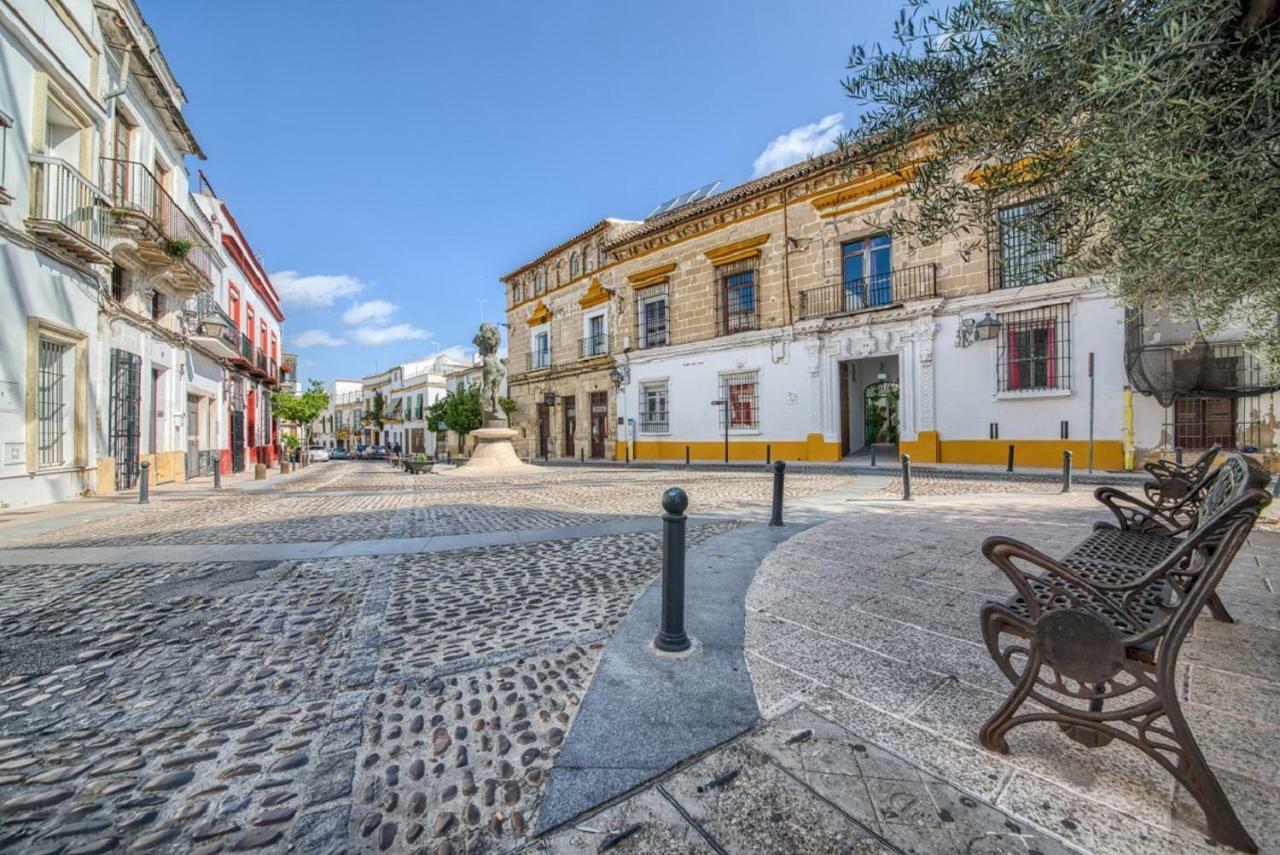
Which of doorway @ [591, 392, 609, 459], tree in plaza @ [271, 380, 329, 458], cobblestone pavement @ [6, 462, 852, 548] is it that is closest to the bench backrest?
cobblestone pavement @ [6, 462, 852, 548]

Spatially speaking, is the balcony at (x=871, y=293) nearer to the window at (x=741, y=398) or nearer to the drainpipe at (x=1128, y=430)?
the window at (x=741, y=398)

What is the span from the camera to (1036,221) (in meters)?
3.61

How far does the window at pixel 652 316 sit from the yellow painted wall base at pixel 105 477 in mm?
15751

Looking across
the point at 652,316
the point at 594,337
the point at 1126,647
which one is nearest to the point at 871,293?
the point at 652,316

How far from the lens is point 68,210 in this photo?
8594 mm

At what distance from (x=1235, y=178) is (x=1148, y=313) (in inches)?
445

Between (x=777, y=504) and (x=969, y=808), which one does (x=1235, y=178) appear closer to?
(x=969, y=808)

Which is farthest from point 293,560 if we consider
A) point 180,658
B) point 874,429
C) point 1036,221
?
point 874,429

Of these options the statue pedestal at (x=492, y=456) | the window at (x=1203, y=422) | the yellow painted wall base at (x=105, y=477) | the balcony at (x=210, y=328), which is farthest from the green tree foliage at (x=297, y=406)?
the window at (x=1203, y=422)

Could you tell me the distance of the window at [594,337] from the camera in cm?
2362

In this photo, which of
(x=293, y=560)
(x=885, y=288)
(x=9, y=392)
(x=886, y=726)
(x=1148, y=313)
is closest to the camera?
(x=886, y=726)

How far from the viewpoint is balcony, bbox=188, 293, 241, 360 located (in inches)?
561

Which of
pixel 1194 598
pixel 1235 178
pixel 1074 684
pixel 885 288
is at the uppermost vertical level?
pixel 885 288

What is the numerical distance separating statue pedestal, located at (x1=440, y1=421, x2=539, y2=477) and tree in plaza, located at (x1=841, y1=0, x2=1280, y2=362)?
13.0m
